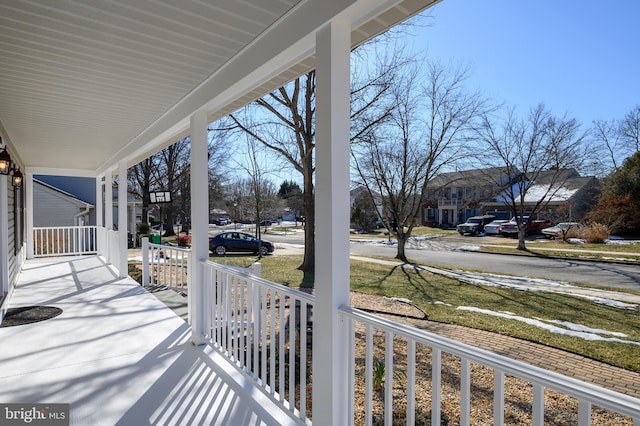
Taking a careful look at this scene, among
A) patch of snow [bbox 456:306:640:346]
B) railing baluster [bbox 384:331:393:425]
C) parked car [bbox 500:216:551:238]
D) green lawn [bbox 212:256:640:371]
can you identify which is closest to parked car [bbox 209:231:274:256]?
green lawn [bbox 212:256:640:371]

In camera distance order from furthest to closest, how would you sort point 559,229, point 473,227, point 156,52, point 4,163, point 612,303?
point 473,227 → point 559,229 → point 612,303 → point 4,163 → point 156,52

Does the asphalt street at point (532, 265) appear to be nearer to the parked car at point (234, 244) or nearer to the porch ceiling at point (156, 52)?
the parked car at point (234, 244)

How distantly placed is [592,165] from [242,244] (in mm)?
15601

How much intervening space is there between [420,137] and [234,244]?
862 cm

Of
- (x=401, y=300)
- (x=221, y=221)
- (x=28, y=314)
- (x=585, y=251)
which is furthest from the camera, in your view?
(x=221, y=221)

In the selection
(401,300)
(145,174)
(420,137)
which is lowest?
(401,300)

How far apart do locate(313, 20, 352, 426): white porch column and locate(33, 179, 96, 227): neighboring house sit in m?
17.0

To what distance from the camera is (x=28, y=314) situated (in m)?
4.46

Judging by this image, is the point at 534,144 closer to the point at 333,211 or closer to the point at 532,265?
the point at 532,265

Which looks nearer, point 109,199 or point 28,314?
point 28,314

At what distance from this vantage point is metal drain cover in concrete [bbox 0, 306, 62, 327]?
4.18 metres

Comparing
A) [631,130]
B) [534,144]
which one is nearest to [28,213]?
[534,144]

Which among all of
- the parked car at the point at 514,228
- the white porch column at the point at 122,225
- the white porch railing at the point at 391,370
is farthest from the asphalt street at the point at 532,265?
the white porch column at the point at 122,225

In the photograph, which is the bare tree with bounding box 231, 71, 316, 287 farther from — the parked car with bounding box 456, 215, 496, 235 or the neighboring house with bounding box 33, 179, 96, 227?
the parked car with bounding box 456, 215, 496, 235
